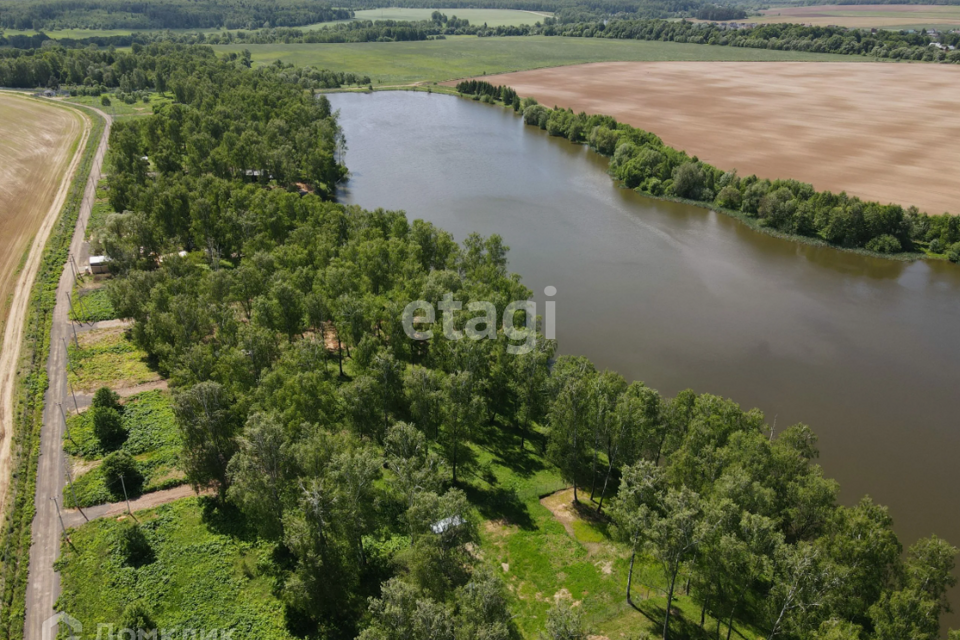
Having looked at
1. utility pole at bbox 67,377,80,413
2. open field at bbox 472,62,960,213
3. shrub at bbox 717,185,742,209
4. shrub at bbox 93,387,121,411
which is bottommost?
utility pole at bbox 67,377,80,413

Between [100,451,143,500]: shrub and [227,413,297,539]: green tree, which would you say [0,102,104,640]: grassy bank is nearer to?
[100,451,143,500]: shrub

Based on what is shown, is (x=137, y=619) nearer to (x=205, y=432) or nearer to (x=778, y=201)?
(x=205, y=432)

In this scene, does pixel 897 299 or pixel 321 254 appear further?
pixel 897 299

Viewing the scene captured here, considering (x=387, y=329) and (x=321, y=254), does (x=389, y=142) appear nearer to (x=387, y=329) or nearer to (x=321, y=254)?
(x=321, y=254)

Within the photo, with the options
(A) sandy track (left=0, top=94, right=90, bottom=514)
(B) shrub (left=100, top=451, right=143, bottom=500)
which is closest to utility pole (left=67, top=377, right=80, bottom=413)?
(A) sandy track (left=0, top=94, right=90, bottom=514)

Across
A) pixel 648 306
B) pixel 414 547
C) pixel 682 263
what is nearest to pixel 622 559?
pixel 414 547

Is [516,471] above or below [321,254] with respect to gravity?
below

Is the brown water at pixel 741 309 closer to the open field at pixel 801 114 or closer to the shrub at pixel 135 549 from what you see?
the open field at pixel 801 114
